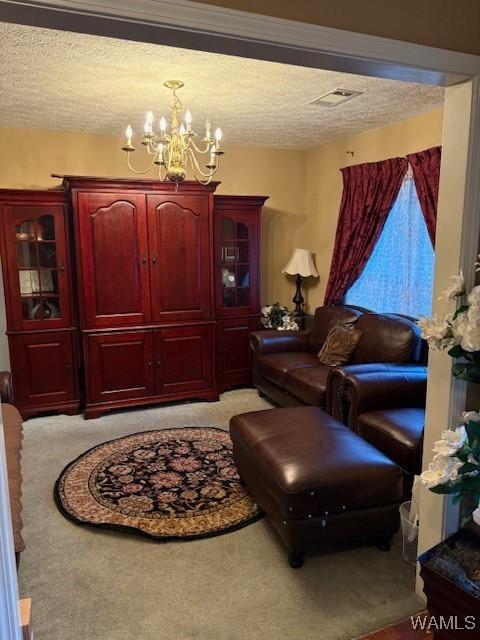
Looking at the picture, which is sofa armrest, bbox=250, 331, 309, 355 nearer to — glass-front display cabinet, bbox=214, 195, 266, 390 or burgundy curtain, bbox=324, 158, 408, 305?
glass-front display cabinet, bbox=214, 195, 266, 390

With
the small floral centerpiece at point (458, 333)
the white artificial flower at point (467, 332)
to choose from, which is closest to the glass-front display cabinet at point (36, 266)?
the small floral centerpiece at point (458, 333)

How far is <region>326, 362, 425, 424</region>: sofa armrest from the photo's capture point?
3145 mm

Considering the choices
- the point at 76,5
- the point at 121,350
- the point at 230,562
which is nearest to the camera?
the point at 76,5

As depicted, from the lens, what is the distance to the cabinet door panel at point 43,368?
3973mm

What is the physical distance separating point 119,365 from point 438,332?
3179 millimetres

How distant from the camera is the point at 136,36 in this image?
1257 millimetres

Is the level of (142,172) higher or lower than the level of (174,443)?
higher

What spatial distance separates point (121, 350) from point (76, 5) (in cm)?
325

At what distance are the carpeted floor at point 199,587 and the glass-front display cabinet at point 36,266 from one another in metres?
1.80

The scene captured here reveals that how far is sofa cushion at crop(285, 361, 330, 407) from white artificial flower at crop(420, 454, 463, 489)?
1.98 m

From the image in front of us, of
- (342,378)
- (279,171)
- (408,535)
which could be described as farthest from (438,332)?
(279,171)

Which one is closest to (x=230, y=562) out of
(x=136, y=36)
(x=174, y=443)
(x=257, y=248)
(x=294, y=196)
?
(x=174, y=443)

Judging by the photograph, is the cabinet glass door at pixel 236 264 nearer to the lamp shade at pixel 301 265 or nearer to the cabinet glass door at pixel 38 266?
the lamp shade at pixel 301 265

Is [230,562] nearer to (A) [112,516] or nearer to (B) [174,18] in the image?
(A) [112,516]
